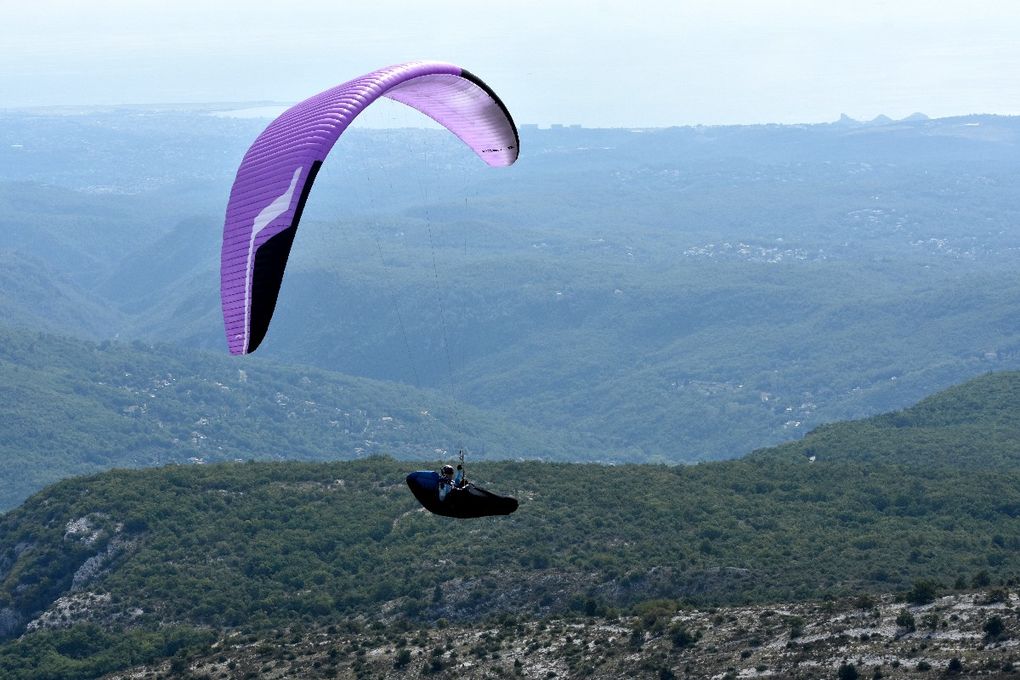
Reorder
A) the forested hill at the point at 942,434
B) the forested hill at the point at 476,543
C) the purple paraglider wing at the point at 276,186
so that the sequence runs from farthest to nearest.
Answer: the forested hill at the point at 942,434 → the forested hill at the point at 476,543 → the purple paraglider wing at the point at 276,186

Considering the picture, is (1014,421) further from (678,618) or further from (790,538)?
(678,618)

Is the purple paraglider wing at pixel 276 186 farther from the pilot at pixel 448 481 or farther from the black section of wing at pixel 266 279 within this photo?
the pilot at pixel 448 481

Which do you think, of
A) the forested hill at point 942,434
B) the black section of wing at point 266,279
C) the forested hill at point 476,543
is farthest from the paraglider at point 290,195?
the forested hill at point 942,434

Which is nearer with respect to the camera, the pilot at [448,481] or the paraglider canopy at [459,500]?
the paraglider canopy at [459,500]

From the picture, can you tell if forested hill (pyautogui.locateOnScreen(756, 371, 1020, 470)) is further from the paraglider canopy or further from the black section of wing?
the black section of wing

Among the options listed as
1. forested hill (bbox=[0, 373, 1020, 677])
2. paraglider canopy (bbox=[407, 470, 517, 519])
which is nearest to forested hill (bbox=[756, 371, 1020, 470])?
forested hill (bbox=[0, 373, 1020, 677])

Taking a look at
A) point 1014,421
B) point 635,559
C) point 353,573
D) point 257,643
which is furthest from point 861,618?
point 1014,421

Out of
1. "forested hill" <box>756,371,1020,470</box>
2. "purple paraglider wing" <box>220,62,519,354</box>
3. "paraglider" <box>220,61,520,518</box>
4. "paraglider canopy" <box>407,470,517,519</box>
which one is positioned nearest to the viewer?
"purple paraglider wing" <box>220,62,519,354</box>
